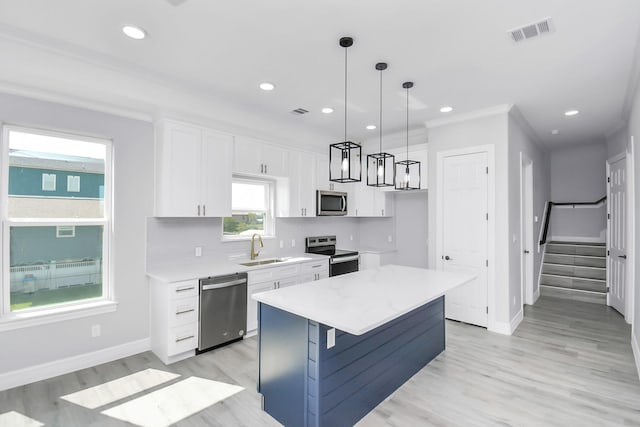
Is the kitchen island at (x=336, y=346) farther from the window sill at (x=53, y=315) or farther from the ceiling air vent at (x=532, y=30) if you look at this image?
the ceiling air vent at (x=532, y=30)

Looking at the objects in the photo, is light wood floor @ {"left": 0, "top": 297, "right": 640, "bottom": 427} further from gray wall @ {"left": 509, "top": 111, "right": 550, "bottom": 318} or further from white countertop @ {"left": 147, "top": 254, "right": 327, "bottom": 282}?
white countertop @ {"left": 147, "top": 254, "right": 327, "bottom": 282}

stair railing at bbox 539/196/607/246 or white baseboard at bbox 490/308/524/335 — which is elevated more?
stair railing at bbox 539/196/607/246

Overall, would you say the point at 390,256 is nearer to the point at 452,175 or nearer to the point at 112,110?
the point at 452,175

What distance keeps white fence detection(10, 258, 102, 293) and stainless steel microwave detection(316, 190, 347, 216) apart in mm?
2942

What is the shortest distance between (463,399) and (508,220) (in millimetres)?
2282

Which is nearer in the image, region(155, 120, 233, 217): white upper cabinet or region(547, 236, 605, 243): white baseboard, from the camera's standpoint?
region(155, 120, 233, 217): white upper cabinet

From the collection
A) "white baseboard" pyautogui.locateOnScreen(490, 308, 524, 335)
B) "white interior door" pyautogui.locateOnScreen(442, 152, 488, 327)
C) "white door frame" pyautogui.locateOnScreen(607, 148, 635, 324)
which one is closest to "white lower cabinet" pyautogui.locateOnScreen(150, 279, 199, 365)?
"white interior door" pyautogui.locateOnScreen(442, 152, 488, 327)

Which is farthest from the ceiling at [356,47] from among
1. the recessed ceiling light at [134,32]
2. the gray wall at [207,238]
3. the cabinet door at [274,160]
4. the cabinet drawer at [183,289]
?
the cabinet drawer at [183,289]

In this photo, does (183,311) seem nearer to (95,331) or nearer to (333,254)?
(95,331)

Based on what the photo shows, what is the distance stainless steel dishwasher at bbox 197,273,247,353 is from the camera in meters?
3.36

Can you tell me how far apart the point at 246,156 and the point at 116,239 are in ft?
5.72

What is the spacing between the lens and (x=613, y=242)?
16.1 feet

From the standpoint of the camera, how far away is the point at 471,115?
4121 mm

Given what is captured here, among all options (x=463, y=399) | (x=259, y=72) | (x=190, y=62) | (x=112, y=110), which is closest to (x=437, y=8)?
(x=259, y=72)
